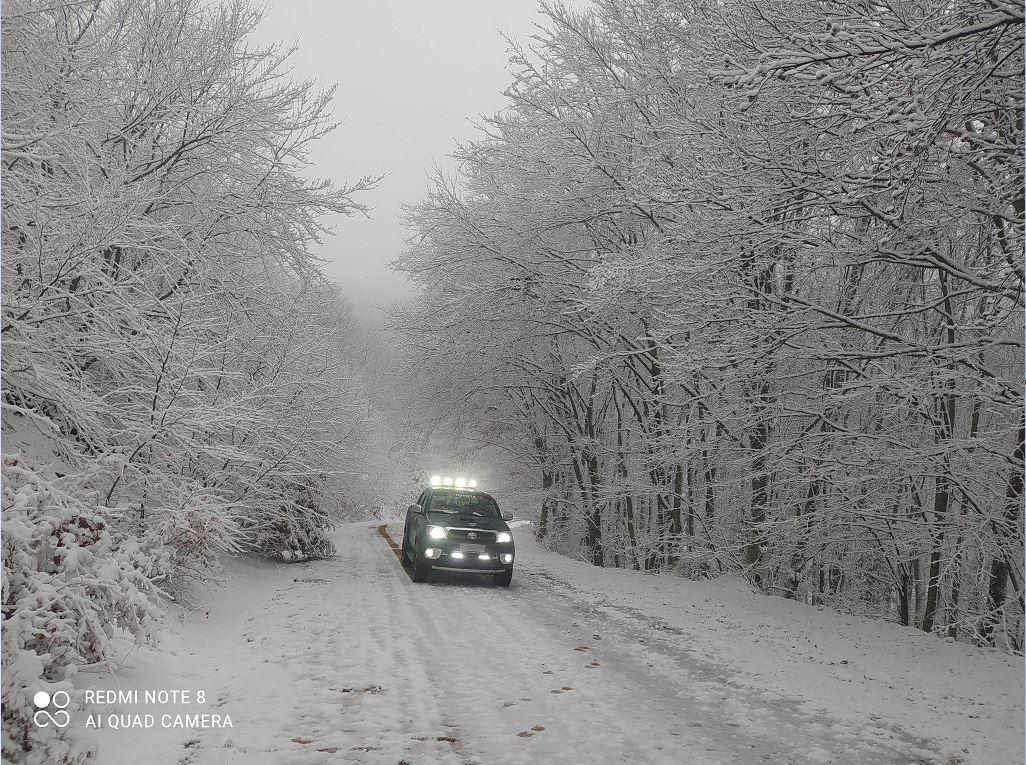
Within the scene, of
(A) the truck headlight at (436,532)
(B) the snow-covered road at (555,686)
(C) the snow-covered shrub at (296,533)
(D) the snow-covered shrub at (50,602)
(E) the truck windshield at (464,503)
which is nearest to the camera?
(D) the snow-covered shrub at (50,602)

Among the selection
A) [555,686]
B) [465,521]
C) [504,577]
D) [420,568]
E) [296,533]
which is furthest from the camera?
[296,533]

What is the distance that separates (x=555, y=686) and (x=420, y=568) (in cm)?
608

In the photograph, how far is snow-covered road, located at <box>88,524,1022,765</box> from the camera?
456 cm

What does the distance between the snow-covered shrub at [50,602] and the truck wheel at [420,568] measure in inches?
262

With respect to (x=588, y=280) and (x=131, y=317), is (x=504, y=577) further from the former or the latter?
(x=131, y=317)

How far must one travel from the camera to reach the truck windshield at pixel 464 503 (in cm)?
1294

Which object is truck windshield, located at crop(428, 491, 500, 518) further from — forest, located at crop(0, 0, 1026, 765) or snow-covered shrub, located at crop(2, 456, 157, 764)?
snow-covered shrub, located at crop(2, 456, 157, 764)

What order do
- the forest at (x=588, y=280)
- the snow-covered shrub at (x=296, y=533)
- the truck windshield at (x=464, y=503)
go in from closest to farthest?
1. the forest at (x=588, y=280)
2. the truck windshield at (x=464, y=503)
3. the snow-covered shrub at (x=296, y=533)

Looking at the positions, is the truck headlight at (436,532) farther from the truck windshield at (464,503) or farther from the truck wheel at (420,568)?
the truck windshield at (464,503)

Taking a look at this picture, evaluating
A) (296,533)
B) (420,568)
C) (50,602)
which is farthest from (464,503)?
(50,602)

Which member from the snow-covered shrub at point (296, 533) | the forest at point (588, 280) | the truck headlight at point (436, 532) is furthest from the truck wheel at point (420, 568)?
the snow-covered shrub at point (296, 533)

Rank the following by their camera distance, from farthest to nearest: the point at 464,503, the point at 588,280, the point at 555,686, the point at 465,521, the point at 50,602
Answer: the point at 464,503
the point at 465,521
the point at 588,280
the point at 555,686
the point at 50,602

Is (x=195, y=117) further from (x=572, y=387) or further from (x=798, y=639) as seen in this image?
(x=572, y=387)

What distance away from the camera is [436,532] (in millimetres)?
11648
